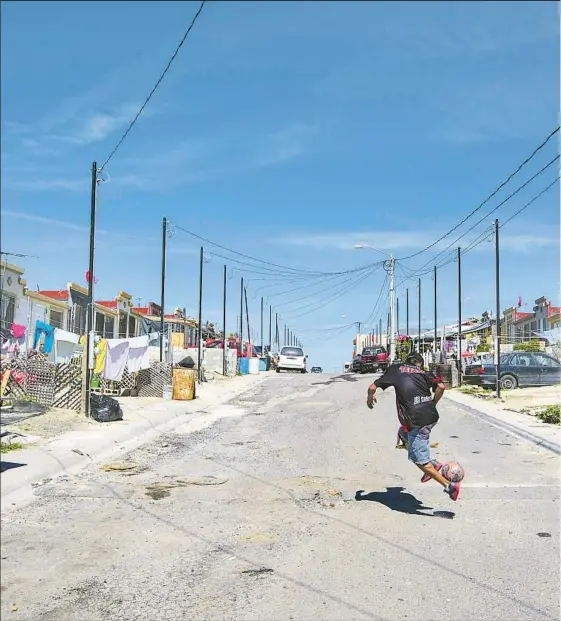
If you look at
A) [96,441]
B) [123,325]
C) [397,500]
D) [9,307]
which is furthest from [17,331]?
[123,325]

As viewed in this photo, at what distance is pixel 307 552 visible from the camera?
5.59 metres

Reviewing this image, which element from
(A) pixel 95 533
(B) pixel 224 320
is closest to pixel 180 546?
(A) pixel 95 533

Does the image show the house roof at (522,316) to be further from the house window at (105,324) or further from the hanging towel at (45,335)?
the hanging towel at (45,335)

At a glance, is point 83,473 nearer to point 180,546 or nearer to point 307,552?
point 180,546

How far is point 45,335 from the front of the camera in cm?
1817

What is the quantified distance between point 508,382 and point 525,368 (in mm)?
860

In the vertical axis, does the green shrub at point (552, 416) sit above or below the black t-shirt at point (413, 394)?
below

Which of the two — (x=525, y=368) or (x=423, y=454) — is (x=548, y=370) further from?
(x=423, y=454)

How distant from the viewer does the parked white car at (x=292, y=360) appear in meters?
47.1

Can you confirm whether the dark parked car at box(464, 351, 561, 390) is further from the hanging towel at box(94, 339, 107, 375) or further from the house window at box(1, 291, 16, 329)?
the house window at box(1, 291, 16, 329)

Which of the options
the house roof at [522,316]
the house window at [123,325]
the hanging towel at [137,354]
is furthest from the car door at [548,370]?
the house roof at [522,316]

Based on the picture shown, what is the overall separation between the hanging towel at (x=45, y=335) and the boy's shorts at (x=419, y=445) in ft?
43.2

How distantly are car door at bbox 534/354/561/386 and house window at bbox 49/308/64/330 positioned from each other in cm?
2277

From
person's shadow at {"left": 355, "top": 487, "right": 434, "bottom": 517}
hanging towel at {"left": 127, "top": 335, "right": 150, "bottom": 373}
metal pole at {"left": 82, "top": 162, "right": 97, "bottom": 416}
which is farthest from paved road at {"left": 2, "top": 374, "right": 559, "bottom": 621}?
hanging towel at {"left": 127, "top": 335, "right": 150, "bottom": 373}
